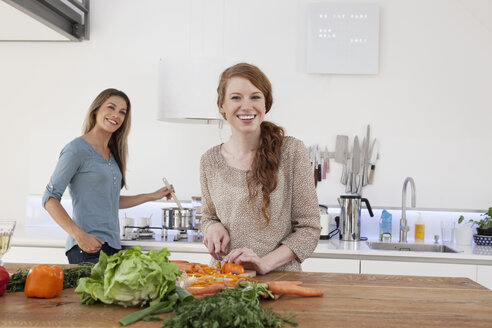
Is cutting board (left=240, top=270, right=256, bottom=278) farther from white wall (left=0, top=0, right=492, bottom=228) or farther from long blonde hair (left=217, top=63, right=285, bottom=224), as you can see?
white wall (left=0, top=0, right=492, bottom=228)

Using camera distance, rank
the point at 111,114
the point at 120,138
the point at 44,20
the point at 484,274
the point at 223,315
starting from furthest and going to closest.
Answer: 1. the point at 44,20
2. the point at 484,274
3. the point at 120,138
4. the point at 111,114
5. the point at 223,315

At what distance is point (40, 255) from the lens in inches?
136

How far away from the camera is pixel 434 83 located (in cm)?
399

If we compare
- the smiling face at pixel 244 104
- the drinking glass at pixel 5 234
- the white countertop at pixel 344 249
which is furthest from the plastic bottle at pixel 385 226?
the drinking glass at pixel 5 234

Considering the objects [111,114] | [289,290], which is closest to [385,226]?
[111,114]

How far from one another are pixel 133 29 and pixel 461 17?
8.03ft

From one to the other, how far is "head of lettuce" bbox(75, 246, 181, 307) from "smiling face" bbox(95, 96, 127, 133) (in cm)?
163

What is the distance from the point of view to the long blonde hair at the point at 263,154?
197 cm

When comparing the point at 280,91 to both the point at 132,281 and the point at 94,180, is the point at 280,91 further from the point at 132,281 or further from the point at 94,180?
the point at 132,281

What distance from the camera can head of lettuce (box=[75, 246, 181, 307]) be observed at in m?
1.36

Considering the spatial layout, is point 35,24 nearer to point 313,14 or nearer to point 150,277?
point 313,14

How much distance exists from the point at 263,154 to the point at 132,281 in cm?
82

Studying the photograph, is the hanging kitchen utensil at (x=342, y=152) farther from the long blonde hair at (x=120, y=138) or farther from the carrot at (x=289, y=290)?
the carrot at (x=289, y=290)

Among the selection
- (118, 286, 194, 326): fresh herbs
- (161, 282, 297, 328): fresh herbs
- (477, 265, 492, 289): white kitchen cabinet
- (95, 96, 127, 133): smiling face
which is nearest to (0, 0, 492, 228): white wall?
(477, 265, 492, 289): white kitchen cabinet
